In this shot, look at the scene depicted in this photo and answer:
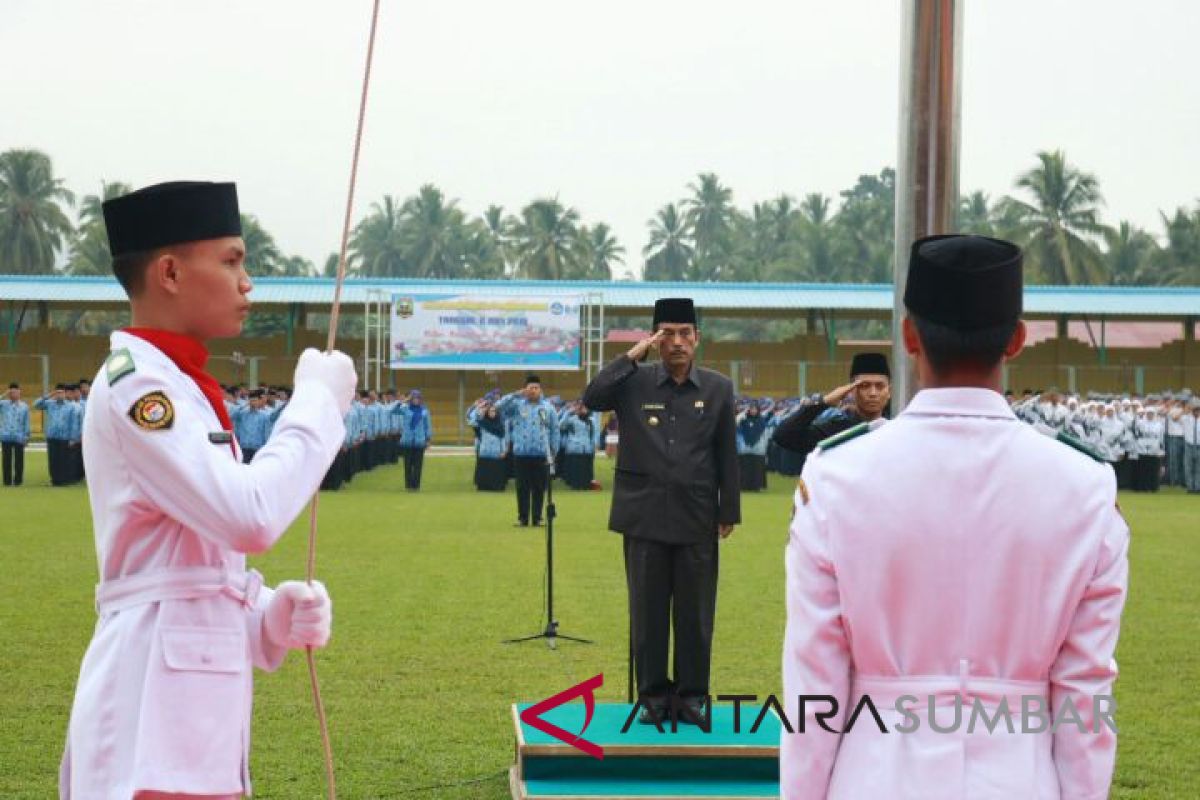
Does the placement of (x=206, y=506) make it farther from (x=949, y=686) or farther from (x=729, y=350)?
(x=729, y=350)

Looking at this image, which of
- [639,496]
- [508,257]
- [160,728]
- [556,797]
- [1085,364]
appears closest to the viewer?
[160,728]

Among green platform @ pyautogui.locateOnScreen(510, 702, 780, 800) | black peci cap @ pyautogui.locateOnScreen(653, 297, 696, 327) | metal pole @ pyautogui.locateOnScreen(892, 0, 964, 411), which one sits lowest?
green platform @ pyautogui.locateOnScreen(510, 702, 780, 800)

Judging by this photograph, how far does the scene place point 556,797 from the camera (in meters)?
5.64

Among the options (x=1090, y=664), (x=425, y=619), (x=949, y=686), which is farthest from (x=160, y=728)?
(x=425, y=619)

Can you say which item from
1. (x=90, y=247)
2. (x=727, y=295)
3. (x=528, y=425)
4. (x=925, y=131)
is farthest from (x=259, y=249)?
(x=925, y=131)

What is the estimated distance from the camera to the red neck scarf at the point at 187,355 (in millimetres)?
2832

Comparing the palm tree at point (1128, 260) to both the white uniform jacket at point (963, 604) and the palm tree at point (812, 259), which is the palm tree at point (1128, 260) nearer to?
the palm tree at point (812, 259)

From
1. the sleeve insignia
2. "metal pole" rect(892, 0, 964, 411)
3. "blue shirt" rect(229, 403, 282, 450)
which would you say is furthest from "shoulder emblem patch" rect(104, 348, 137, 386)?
"blue shirt" rect(229, 403, 282, 450)

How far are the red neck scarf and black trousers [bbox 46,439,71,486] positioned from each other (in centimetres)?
2480

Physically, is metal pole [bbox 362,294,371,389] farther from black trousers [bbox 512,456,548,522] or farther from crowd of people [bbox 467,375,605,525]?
black trousers [bbox 512,456,548,522]

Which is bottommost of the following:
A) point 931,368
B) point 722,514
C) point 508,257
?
point 722,514

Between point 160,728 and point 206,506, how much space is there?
1.39 ft

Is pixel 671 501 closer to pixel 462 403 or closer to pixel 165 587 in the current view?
pixel 165 587

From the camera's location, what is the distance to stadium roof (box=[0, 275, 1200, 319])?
3931cm
